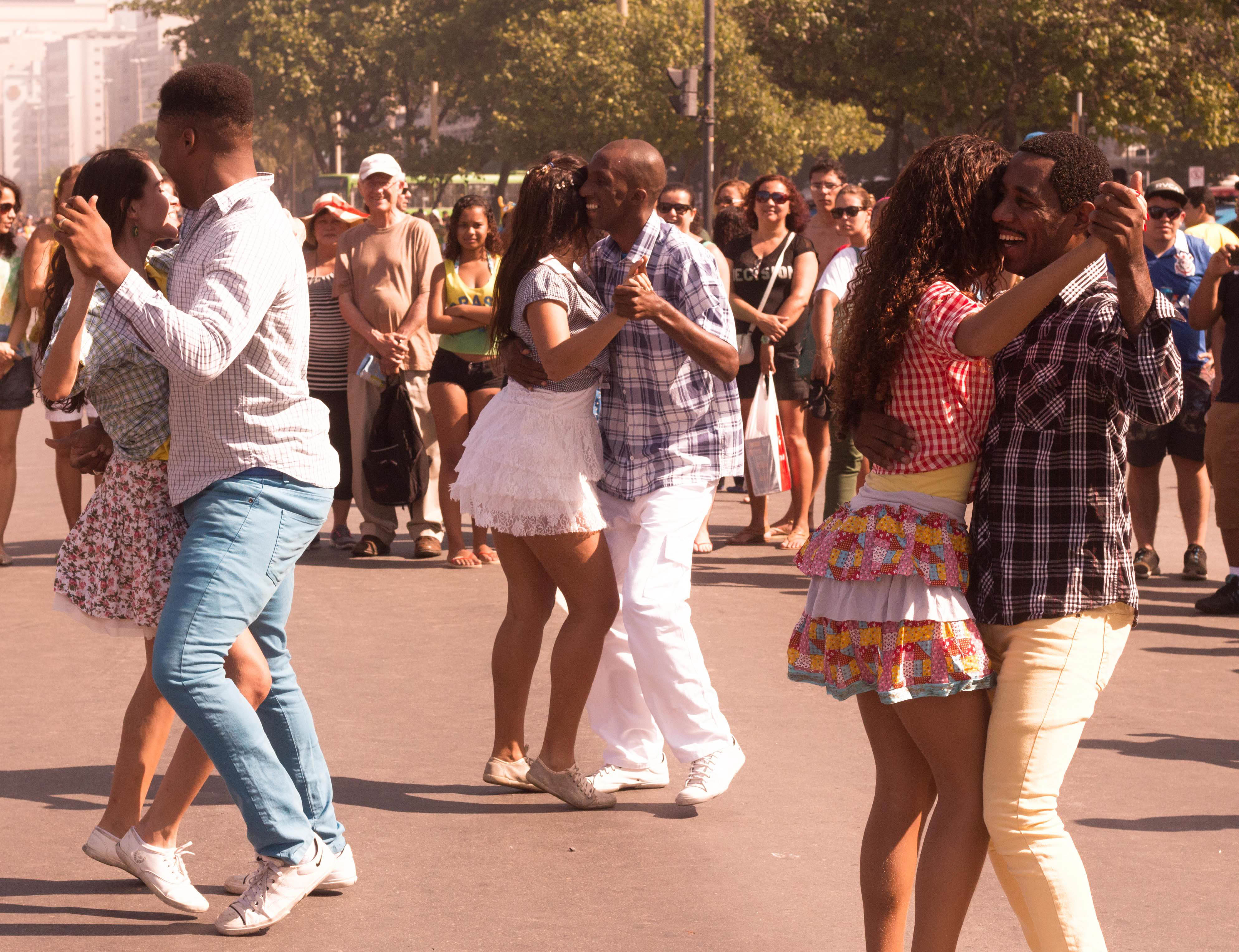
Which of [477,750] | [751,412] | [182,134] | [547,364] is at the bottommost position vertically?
[477,750]

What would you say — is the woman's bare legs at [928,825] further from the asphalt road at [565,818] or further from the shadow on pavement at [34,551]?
the shadow on pavement at [34,551]

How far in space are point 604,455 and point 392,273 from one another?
4540 millimetres

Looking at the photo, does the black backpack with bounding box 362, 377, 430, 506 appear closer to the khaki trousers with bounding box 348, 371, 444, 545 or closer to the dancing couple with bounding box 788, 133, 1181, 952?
the khaki trousers with bounding box 348, 371, 444, 545

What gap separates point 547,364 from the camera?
4609 mm

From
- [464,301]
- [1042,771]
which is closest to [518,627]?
Answer: [1042,771]

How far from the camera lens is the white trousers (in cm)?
469

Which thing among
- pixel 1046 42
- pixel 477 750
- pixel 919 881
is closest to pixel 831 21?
pixel 1046 42

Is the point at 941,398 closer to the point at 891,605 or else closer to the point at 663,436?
the point at 891,605

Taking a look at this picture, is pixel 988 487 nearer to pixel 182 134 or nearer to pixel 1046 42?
pixel 182 134

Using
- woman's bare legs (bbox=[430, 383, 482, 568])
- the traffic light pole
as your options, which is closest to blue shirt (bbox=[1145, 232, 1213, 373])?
woman's bare legs (bbox=[430, 383, 482, 568])

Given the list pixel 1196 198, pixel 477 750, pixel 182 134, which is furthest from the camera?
pixel 1196 198

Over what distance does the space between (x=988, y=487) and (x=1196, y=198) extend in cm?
1097

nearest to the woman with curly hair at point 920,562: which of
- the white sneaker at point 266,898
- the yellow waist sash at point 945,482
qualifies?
the yellow waist sash at point 945,482

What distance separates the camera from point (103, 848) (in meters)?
4.11
